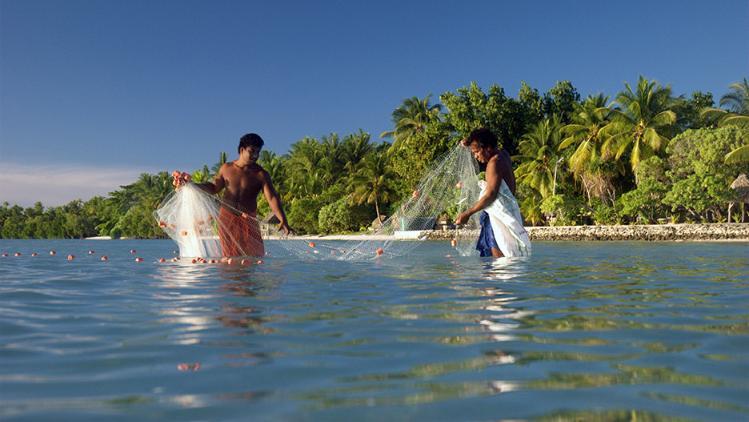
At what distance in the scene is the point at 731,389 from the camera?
275 cm

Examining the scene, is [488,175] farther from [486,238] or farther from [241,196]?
[241,196]

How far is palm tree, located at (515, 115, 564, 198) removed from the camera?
145 ft

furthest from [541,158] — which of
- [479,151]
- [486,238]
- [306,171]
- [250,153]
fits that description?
[250,153]

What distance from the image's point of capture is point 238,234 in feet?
36.8

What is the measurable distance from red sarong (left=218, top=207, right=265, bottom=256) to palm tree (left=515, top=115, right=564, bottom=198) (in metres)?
34.9

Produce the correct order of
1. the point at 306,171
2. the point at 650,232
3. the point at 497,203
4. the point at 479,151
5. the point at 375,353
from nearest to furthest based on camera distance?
the point at 375,353, the point at 497,203, the point at 479,151, the point at 650,232, the point at 306,171

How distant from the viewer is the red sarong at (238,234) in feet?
36.2

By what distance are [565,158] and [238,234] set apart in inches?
1488

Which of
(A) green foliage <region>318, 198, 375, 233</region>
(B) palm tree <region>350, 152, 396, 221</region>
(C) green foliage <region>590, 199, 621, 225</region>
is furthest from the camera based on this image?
(A) green foliage <region>318, 198, 375, 233</region>

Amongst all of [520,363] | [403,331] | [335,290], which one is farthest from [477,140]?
[520,363]

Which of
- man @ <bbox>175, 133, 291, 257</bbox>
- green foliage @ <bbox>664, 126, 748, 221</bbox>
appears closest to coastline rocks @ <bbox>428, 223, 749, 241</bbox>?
green foliage @ <bbox>664, 126, 748, 221</bbox>

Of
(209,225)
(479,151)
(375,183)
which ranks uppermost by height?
(375,183)

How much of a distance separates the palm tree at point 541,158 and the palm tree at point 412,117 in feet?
45.8

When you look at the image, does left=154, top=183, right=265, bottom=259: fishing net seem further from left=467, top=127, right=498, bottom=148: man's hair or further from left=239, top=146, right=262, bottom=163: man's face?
left=467, top=127, right=498, bottom=148: man's hair
